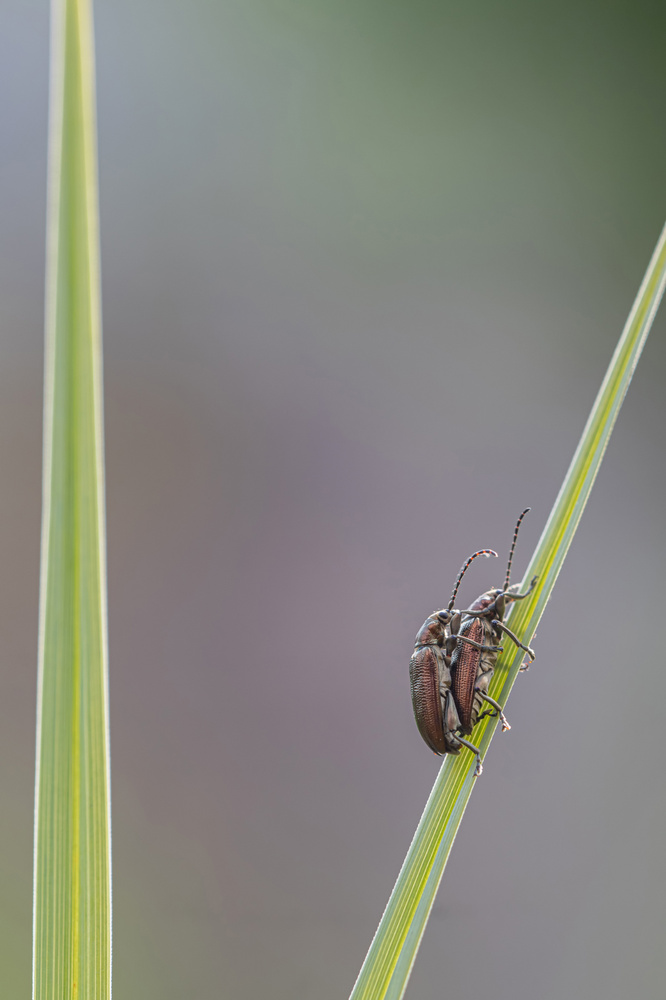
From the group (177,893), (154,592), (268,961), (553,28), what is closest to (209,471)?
(154,592)

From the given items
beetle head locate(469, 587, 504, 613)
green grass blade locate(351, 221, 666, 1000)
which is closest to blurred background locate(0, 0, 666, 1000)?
beetle head locate(469, 587, 504, 613)

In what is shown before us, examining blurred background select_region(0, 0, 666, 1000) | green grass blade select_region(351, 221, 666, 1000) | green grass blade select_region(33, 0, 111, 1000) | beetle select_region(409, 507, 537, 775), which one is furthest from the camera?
blurred background select_region(0, 0, 666, 1000)

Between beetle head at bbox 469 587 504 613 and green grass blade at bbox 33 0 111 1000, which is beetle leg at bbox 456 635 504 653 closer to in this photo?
beetle head at bbox 469 587 504 613

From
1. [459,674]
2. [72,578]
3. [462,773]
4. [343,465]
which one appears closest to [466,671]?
[459,674]

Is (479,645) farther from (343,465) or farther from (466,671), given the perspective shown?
(343,465)

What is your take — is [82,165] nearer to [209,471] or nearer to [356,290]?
[209,471]

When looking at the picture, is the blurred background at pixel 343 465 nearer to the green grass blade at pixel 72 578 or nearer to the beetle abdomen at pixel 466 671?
the beetle abdomen at pixel 466 671

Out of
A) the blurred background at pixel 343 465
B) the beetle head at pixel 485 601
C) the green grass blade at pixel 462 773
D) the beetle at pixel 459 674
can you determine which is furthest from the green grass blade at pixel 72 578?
the blurred background at pixel 343 465
